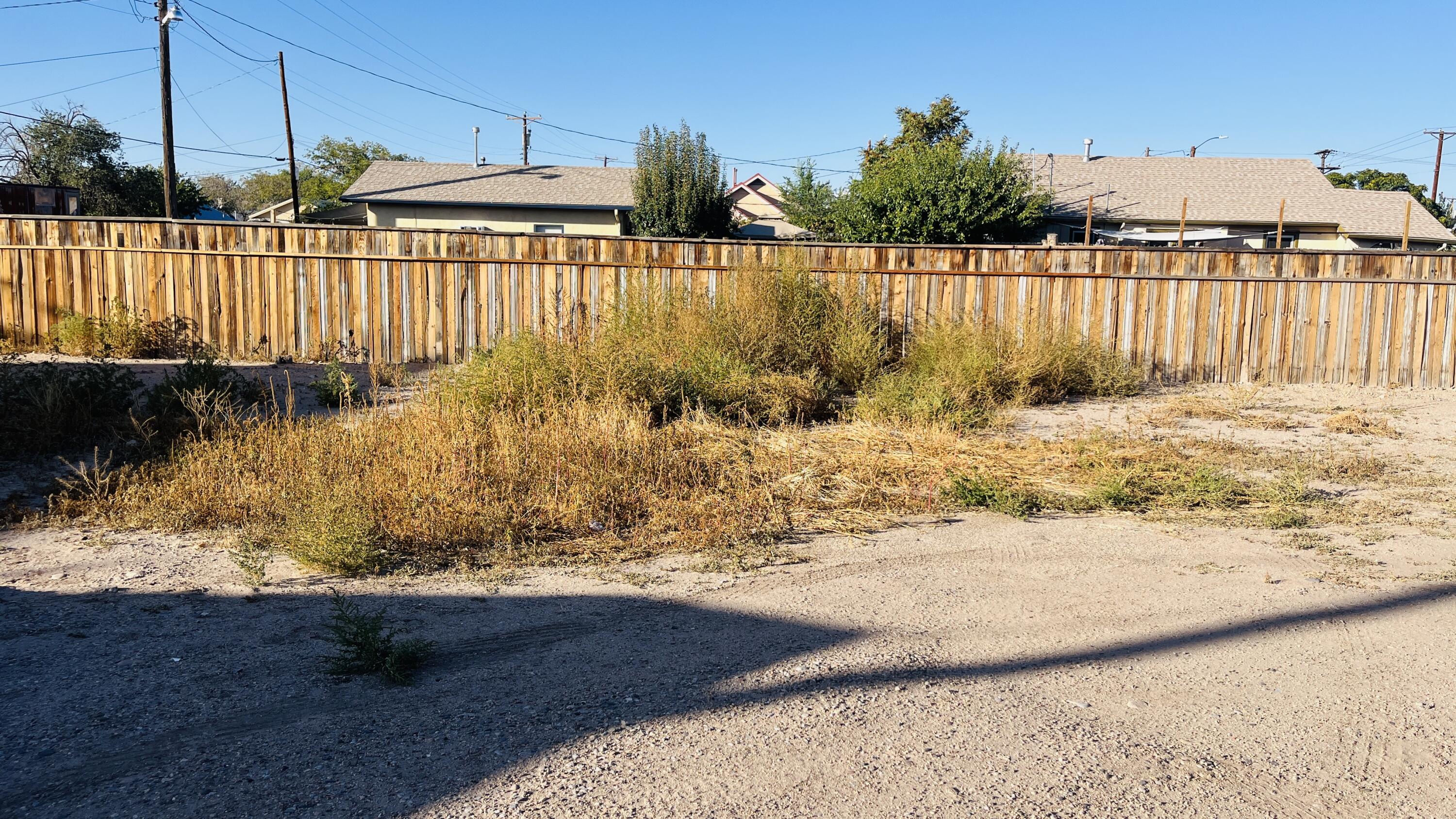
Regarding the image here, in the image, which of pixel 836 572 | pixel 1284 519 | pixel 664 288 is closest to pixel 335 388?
pixel 664 288

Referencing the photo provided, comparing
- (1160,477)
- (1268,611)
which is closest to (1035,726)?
(1268,611)

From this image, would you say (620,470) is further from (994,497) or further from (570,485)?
(994,497)

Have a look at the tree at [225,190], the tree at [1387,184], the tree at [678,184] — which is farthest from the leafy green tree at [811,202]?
the tree at [225,190]

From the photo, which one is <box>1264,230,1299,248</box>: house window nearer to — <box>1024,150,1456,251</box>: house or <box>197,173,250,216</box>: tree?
<box>1024,150,1456,251</box>: house

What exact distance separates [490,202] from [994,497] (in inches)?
1120

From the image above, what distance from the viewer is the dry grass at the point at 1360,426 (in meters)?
9.97

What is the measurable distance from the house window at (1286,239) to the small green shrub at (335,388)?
2743cm

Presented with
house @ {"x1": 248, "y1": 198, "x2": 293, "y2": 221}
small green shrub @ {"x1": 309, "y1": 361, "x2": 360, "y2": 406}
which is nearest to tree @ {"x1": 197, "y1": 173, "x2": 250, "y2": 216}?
house @ {"x1": 248, "y1": 198, "x2": 293, "y2": 221}

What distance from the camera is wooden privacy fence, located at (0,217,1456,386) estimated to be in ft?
42.9

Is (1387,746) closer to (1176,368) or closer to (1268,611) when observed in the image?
(1268,611)

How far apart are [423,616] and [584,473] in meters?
2.21

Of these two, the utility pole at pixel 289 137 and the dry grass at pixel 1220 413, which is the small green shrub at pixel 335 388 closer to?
the dry grass at pixel 1220 413

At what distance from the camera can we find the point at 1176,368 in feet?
43.9

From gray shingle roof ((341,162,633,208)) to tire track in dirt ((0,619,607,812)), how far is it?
2910 centimetres
